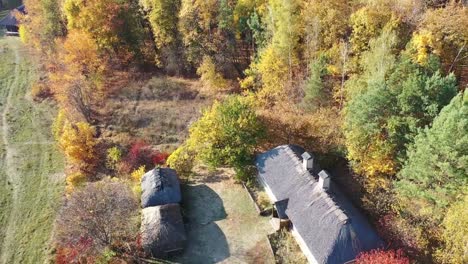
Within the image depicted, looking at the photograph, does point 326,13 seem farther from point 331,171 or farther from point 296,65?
point 331,171

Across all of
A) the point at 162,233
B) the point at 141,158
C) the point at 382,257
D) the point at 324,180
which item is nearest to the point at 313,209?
the point at 324,180

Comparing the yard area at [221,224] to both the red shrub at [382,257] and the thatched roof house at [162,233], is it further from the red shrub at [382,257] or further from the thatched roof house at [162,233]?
the red shrub at [382,257]

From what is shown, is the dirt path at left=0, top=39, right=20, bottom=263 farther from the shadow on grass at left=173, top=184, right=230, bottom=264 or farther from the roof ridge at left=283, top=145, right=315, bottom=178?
the roof ridge at left=283, top=145, right=315, bottom=178

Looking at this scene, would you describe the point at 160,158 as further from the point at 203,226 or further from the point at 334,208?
the point at 334,208

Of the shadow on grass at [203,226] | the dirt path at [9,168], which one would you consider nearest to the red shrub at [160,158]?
the shadow on grass at [203,226]

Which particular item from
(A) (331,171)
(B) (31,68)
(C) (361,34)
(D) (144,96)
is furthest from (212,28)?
(B) (31,68)

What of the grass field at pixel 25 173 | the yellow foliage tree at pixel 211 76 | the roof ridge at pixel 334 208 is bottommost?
the grass field at pixel 25 173

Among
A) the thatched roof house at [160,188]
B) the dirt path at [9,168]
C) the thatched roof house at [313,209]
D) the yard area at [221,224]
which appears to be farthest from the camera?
the dirt path at [9,168]

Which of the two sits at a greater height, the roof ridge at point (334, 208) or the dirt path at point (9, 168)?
the roof ridge at point (334, 208)
